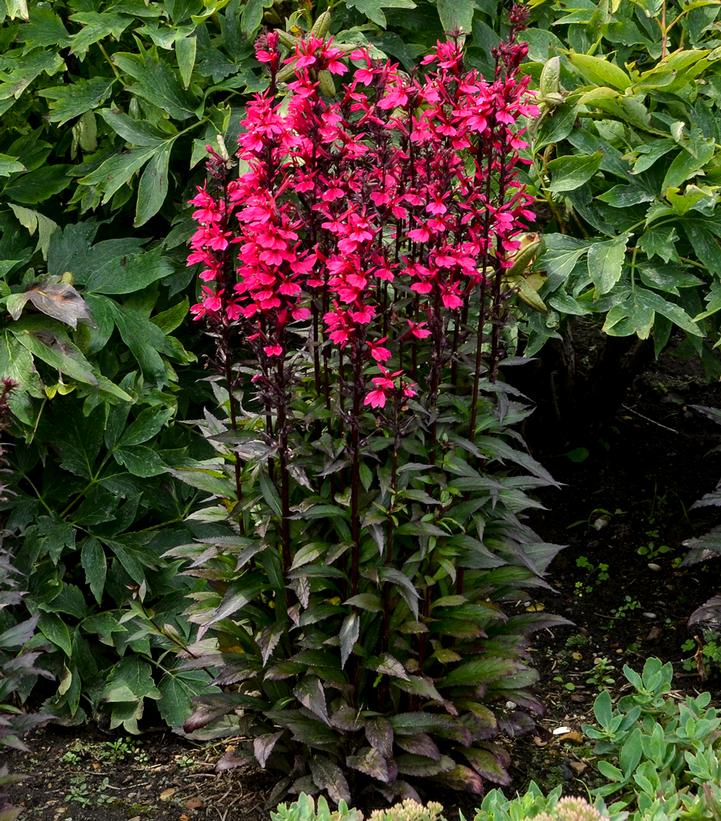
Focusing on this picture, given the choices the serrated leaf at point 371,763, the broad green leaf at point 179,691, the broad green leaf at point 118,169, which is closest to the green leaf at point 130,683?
the broad green leaf at point 179,691

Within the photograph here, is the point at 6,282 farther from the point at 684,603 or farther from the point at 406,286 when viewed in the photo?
the point at 684,603

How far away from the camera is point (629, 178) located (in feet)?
10.7

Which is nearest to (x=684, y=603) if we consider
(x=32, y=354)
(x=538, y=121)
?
(x=538, y=121)

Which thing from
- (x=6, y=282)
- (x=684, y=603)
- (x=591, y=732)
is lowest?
(x=684, y=603)

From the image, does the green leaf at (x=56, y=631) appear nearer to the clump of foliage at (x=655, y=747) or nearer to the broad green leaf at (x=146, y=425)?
the broad green leaf at (x=146, y=425)

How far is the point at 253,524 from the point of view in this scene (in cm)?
291

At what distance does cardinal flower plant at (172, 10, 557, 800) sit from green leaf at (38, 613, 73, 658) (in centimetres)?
58

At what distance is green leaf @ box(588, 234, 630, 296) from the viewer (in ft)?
10.3

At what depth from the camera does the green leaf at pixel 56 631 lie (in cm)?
337

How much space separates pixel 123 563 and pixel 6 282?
2.99 ft

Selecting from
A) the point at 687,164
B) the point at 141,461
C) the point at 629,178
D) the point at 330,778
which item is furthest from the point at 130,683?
the point at 687,164

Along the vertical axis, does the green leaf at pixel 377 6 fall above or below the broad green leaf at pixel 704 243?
above

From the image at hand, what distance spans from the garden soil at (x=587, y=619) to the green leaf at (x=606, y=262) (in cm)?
96

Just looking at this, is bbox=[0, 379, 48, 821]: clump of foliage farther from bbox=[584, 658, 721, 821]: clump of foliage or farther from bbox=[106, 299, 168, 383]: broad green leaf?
bbox=[584, 658, 721, 821]: clump of foliage
